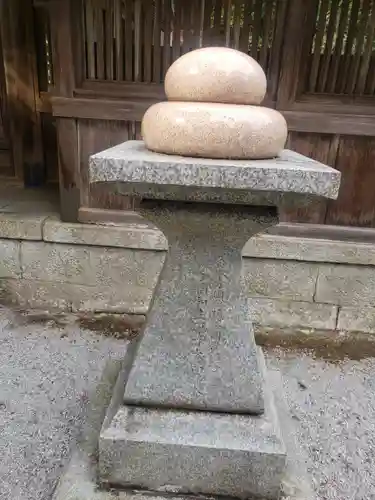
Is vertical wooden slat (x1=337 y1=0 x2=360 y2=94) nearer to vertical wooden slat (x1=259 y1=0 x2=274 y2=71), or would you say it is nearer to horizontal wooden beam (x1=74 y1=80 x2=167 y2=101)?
vertical wooden slat (x1=259 y1=0 x2=274 y2=71)

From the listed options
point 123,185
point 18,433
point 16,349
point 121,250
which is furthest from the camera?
point 121,250

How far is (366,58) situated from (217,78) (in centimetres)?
192

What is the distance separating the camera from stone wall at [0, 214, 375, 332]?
125 inches

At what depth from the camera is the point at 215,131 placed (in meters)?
1.34

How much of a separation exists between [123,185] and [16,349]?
2.11 meters

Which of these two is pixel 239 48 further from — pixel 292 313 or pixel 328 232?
pixel 292 313

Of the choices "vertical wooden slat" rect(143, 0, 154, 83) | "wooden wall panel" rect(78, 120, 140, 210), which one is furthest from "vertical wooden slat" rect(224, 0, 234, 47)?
"wooden wall panel" rect(78, 120, 140, 210)

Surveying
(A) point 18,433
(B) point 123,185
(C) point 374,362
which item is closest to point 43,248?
(A) point 18,433

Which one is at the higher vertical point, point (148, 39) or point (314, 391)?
point (148, 39)

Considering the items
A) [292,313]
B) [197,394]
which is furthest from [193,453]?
[292,313]

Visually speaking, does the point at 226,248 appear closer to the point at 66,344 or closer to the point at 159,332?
the point at 159,332

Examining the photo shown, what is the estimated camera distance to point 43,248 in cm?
334

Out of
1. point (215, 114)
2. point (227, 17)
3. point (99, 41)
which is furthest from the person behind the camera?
point (99, 41)

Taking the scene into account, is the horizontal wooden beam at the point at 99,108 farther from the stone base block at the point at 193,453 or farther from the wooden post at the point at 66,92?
the stone base block at the point at 193,453
